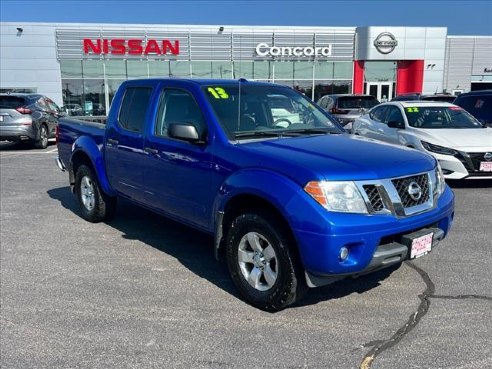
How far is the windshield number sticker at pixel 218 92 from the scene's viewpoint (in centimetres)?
455

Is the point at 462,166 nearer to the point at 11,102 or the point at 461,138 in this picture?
the point at 461,138

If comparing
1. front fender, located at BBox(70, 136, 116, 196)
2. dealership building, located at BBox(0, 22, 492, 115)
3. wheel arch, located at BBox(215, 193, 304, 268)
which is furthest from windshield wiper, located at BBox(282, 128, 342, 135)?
dealership building, located at BBox(0, 22, 492, 115)

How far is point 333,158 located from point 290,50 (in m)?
31.1

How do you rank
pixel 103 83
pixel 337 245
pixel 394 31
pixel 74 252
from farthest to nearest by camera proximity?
pixel 394 31 < pixel 103 83 < pixel 74 252 < pixel 337 245

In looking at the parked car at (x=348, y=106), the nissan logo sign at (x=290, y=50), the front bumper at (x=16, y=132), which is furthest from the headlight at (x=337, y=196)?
the nissan logo sign at (x=290, y=50)

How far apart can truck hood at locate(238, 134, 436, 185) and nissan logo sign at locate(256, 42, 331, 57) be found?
29917 millimetres

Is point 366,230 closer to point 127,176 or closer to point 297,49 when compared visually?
point 127,176

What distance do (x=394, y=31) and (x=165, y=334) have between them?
34.6m

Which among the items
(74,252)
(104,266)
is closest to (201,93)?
(104,266)

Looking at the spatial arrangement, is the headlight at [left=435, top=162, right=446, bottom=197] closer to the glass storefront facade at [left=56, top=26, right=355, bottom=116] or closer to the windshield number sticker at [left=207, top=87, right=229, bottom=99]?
the windshield number sticker at [left=207, top=87, right=229, bottom=99]

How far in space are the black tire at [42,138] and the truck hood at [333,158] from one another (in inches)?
513

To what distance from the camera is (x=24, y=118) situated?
14578 mm

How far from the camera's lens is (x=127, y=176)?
214 inches

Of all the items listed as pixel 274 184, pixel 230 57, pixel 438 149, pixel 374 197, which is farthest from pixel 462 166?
pixel 230 57
